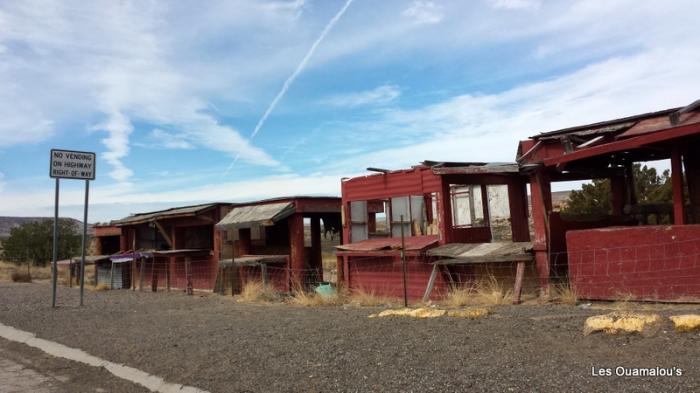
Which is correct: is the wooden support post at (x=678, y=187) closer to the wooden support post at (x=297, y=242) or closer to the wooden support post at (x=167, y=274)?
the wooden support post at (x=297, y=242)

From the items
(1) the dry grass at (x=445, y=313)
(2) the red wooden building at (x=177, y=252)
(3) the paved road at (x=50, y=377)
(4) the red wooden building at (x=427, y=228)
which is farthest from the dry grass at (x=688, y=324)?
(2) the red wooden building at (x=177, y=252)

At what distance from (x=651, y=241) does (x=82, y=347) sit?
9.63 m

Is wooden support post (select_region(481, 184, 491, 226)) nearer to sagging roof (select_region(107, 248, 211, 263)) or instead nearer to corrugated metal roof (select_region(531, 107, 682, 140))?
corrugated metal roof (select_region(531, 107, 682, 140))

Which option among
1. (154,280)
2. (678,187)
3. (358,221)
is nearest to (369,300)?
(358,221)

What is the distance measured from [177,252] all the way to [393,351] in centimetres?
1700

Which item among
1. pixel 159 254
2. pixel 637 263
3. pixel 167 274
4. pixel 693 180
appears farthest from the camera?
pixel 167 274

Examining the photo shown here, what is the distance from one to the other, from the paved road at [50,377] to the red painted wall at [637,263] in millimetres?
8007

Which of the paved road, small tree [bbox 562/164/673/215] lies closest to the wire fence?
the paved road

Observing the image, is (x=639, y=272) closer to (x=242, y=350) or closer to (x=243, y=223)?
(x=242, y=350)

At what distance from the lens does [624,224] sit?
13.5 meters

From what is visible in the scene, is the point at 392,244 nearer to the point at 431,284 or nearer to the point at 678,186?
the point at 431,284

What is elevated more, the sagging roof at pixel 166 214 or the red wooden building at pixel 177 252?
the sagging roof at pixel 166 214

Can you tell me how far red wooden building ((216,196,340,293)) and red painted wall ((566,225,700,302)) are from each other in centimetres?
911

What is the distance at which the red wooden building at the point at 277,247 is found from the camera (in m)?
18.5
